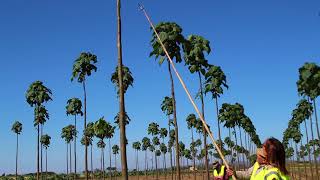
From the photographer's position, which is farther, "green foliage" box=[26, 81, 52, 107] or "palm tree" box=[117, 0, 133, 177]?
"green foliage" box=[26, 81, 52, 107]

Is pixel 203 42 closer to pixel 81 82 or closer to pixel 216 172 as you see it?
pixel 81 82

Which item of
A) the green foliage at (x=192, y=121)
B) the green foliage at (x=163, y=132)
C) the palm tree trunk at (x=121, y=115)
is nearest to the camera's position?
the palm tree trunk at (x=121, y=115)

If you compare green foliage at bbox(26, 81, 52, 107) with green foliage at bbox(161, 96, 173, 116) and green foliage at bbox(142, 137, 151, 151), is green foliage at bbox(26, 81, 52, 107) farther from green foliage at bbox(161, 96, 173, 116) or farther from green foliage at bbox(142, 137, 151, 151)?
green foliage at bbox(142, 137, 151, 151)

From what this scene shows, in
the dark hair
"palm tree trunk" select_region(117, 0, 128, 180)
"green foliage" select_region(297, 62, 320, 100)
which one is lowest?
the dark hair

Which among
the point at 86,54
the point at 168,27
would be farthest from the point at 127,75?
the point at 168,27

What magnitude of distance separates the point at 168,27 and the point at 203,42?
28.0 ft

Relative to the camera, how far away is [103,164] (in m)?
108

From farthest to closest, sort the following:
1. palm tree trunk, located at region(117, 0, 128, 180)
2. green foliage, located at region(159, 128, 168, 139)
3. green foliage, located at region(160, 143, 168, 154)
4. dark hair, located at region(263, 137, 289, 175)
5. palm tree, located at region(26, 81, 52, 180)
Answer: green foliage, located at region(160, 143, 168, 154) < green foliage, located at region(159, 128, 168, 139) < palm tree, located at region(26, 81, 52, 180) < palm tree trunk, located at region(117, 0, 128, 180) < dark hair, located at region(263, 137, 289, 175)

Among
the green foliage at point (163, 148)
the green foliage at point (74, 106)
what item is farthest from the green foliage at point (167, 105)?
the green foliage at point (163, 148)

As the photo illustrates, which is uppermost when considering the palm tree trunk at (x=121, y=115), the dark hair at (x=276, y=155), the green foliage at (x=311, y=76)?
the green foliage at (x=311, y=76)

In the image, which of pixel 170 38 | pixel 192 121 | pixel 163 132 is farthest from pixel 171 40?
pixel 163 132

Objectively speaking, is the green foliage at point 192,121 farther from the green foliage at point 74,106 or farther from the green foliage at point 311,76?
the green foliage at point 311,76

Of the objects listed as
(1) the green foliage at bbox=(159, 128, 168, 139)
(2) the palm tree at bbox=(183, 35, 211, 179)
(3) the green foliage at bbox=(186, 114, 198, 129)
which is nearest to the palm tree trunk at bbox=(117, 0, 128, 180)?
(2) the palm tree at bbox=(183, 35, 211, 179)

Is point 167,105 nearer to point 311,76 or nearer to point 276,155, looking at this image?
point 311,76
